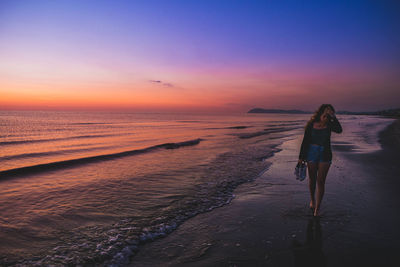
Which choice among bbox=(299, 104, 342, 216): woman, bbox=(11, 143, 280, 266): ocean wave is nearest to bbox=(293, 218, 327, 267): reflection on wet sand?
bbox=(299, 104, 342, 216): woman

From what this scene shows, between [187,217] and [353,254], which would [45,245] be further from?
[353,254]

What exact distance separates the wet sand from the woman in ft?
2.68

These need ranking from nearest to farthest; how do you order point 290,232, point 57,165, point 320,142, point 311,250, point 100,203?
point 311,250 < point 290,232 < point 320,142 < point 100,203 < point 57,165

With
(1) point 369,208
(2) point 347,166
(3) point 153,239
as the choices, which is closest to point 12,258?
(3) point 153,239

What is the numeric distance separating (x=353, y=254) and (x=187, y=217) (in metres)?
3.34

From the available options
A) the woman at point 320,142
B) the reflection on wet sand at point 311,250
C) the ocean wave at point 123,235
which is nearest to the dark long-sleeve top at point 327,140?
the woman at point 320,142

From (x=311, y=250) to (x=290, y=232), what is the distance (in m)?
0.66

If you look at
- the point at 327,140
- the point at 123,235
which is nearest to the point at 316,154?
the point at 327,140

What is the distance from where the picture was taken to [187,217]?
5.53m

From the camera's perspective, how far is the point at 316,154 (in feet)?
16.6

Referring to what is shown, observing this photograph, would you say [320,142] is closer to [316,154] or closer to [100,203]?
[316,154]

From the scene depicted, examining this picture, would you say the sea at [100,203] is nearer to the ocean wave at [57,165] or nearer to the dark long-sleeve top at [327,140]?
the ocean wave at [57,165]

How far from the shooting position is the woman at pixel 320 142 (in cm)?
498

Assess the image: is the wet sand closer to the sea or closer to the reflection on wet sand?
the reflection on wet sand
